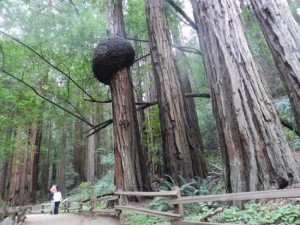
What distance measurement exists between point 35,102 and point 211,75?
359 inches

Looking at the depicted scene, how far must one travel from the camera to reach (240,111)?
485 centimetres

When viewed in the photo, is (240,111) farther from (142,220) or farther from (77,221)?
(77,221)

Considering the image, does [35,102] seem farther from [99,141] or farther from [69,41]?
[99,141]

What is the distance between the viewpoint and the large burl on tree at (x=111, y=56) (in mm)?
9195

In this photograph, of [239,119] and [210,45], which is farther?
[210,45]

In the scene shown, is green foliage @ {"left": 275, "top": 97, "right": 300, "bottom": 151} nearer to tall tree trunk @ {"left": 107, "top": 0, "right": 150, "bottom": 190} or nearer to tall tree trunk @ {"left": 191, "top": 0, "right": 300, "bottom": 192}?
tall tree trunk @ {"left": 107, "top": 0, "right": 150, "bottom": 190}

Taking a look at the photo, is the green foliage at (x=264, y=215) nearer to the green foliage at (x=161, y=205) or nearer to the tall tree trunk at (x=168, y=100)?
the green foliage at (x=161, y=205)

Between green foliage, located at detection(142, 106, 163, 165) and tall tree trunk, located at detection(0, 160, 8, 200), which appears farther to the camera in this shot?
tall tree trunk, located at detection(0, 160, 8, 200)

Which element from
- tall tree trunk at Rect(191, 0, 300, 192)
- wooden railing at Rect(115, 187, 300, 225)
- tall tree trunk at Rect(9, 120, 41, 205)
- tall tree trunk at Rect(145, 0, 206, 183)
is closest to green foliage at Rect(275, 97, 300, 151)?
tall tree trunk at Rect(145, 0, 206, 183)

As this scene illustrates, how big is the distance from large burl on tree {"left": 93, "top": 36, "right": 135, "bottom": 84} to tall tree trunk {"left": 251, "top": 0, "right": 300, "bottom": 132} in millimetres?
5033

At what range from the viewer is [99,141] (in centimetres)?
2995

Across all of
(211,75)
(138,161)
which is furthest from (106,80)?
(211,75)

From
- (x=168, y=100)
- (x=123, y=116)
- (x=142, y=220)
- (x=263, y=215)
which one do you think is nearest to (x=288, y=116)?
(x=168, y=100)

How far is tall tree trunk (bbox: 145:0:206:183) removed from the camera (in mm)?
8219
